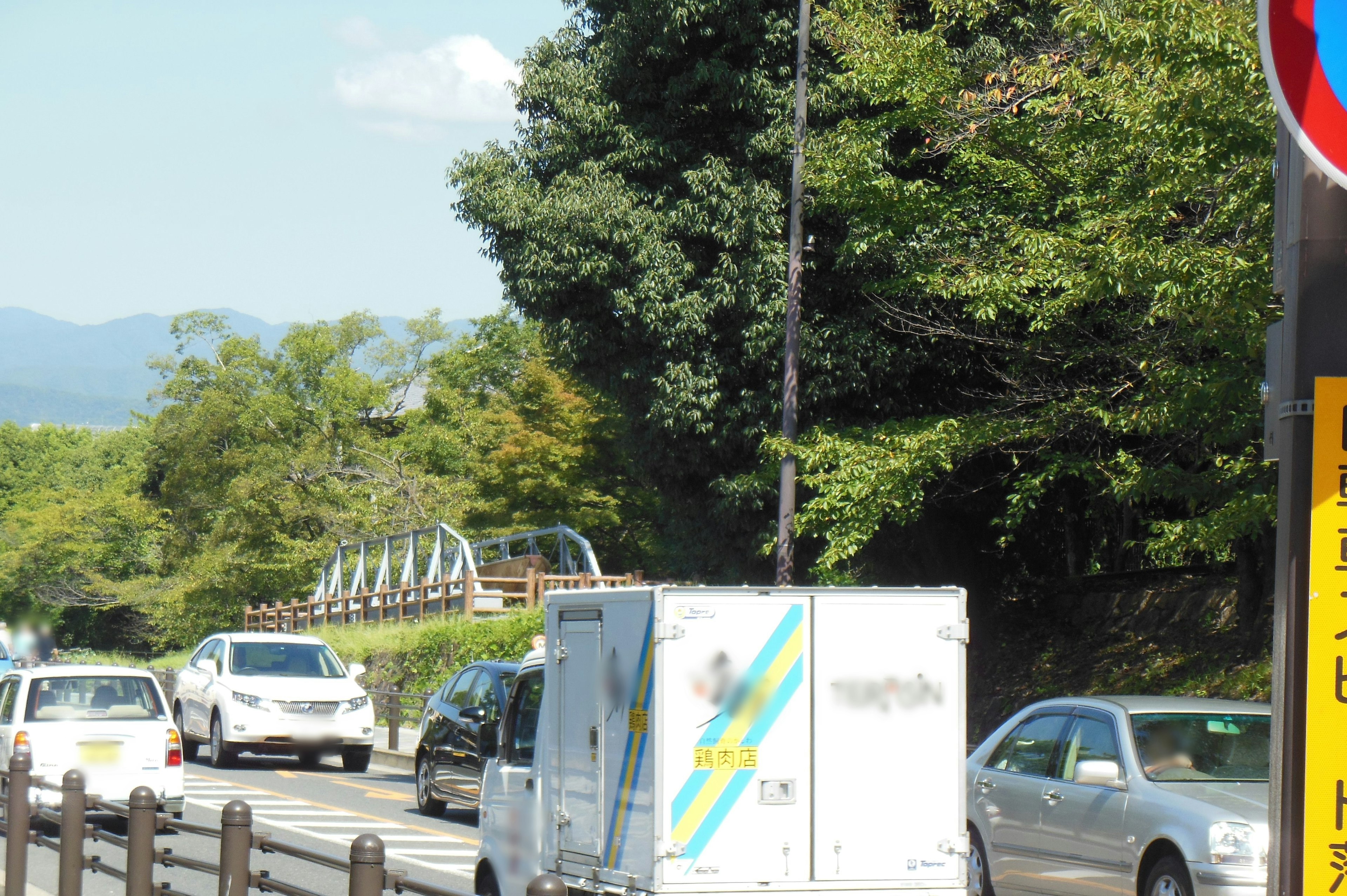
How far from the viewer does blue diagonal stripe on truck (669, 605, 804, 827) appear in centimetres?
675

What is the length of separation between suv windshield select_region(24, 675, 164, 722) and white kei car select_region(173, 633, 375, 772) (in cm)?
608

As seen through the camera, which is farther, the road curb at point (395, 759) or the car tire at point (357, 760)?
the road curb at point (395, 759)

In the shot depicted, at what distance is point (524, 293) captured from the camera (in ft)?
75.5

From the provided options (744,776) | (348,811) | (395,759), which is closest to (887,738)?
(744,776)

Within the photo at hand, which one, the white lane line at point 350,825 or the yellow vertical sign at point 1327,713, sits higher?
the yellow vertical sign at point 1327,713

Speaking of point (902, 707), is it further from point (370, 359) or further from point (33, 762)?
point (370, 359)

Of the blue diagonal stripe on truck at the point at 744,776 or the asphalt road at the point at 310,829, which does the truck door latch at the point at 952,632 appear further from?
the asphalt road at the point at 310,829

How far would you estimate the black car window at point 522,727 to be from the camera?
8.50 m

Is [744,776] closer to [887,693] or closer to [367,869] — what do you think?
[887,693]

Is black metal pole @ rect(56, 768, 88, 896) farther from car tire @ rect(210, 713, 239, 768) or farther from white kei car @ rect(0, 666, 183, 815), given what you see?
car tire @ rect(210, 713, 239, 768)

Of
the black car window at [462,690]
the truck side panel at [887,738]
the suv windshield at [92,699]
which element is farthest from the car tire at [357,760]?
the truck side panel at [887,738]

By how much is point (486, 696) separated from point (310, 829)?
2.24m

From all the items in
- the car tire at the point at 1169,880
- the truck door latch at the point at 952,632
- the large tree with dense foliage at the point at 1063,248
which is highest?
the large tree with dense foliage at the point at 1063,248

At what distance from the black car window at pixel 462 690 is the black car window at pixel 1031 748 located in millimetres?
7155
